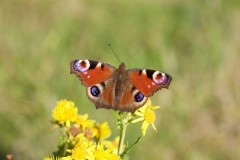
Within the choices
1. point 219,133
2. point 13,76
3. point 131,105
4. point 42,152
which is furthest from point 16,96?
point 131,105

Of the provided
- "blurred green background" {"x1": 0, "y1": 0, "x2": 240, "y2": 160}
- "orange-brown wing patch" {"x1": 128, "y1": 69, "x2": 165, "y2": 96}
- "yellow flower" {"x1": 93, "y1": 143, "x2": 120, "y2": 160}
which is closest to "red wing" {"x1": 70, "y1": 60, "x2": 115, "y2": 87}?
"orange-brown wing patch" {"x1": 128, "y1": 69, "x2": 165, "y2": 96}

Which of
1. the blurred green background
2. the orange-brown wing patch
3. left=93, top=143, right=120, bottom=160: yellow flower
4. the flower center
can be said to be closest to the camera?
left=93, top=143, right=120, bottom=160: yellow flower

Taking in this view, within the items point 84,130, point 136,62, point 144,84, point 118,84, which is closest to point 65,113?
point 84,130

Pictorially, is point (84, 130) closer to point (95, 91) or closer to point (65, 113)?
point (65, 113)

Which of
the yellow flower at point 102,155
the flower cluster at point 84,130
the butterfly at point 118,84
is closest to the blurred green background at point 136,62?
the flower cluster at point 84,130

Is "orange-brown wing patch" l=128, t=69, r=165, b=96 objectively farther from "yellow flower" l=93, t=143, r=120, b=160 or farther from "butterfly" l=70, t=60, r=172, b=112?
"yellow flower" l=93, t=143, r=120, b=160

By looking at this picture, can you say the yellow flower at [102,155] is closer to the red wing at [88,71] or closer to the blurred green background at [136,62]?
the red wing at [88,71]

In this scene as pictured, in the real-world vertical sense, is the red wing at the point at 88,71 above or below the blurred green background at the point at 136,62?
below
